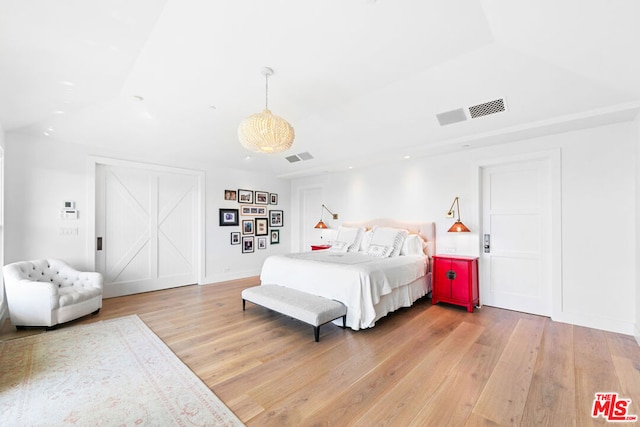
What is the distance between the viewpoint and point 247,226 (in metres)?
6.82

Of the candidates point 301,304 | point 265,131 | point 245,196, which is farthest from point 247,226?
point 265,131

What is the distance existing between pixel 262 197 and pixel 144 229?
2650 mm

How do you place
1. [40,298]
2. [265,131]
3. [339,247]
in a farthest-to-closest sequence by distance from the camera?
[339,247]
[40,298]
[265,131]

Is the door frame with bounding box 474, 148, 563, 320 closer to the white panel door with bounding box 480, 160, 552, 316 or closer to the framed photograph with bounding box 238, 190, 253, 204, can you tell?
the white panel door with bounding box 480, 160, 552, 316

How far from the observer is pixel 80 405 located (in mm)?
2051

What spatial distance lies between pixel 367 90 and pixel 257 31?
1.58 m

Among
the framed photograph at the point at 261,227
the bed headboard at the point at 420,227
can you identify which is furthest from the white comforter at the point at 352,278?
the framed photograph at the point at 261,227

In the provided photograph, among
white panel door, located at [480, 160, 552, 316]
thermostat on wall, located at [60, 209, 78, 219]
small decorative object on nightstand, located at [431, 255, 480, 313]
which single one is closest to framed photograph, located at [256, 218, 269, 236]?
thermostat on wall, located at [60, 209, 78, 219]

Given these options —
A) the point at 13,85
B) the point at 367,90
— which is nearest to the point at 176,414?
the point at 13,85

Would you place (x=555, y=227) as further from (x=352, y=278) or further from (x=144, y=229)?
(x=144, y=229)

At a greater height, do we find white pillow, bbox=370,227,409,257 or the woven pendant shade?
the woven pendant shade

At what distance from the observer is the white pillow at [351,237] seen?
5.43m

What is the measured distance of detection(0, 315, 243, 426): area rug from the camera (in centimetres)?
193

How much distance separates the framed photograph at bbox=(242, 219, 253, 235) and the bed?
2.30 meters
